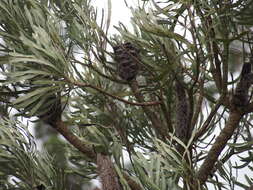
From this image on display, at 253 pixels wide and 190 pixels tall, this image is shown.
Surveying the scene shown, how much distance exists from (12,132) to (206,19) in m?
0.18

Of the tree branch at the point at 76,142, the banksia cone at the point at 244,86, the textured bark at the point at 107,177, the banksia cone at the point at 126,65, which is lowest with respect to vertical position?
the textured bark at the point at 107,177

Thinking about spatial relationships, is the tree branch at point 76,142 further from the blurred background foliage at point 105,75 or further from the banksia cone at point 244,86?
the banksia cone at point 244,86

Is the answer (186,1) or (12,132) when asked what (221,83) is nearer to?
(186,1)

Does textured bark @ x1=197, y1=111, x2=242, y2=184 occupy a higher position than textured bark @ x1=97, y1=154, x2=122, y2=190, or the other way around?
textured bark @ x1=197, y1=111, x2=242, y2=184

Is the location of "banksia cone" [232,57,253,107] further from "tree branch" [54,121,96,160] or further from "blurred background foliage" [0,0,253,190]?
"tree branch" [54,121,96,160]

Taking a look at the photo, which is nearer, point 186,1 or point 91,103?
point 186,1

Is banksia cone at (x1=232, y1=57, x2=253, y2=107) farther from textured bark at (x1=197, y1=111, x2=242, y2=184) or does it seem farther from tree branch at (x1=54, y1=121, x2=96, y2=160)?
tree branch at (x1=54, y1=121, x2=96, y2=160)

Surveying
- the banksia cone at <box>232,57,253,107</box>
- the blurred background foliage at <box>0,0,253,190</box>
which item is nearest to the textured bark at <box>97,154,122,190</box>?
the blurred background foliage at <box>0,0,253,190</box>

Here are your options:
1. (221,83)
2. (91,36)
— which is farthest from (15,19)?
(221,83)

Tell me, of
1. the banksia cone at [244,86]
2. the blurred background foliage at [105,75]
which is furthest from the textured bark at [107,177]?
the banksia cone at [244,86]

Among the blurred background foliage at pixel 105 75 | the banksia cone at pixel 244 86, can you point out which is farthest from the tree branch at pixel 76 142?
the banksia cone at pixel 244 86

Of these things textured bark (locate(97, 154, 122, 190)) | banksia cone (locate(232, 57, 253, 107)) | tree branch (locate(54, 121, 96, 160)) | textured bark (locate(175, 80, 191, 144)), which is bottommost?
textured bark (locate(97, 154, 122, 190))

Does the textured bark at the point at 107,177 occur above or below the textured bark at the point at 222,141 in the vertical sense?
below

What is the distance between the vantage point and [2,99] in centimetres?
42
